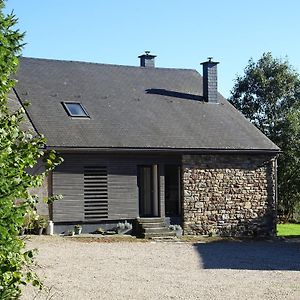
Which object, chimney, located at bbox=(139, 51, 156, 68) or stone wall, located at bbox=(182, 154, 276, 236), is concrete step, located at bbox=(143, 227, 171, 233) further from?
→ chimney, located at bbox=(139, 51, 156, 68)

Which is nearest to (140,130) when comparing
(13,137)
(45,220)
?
(45,220)

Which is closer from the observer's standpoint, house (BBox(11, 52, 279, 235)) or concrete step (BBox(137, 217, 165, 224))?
house (BBox(11, 52, 279, 235))

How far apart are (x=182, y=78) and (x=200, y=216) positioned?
7343 millimetres

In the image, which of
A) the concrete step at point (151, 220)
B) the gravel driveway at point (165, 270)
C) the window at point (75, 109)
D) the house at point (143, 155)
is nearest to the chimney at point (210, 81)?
the house at point (143, 155)

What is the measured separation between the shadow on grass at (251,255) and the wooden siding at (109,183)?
127 inches

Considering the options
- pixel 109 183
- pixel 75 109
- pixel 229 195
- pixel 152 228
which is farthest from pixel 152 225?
pixel 75 109

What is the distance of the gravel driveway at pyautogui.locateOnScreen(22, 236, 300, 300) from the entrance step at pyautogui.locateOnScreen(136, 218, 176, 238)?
132 cm

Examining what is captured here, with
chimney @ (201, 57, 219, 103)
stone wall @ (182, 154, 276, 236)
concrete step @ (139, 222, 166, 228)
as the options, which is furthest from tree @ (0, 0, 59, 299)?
chimney @ (201, 57, 219, 103)

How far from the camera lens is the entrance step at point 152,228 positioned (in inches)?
731

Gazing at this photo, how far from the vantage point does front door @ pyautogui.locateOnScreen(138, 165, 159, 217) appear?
1997 centimetres

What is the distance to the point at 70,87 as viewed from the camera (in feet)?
69.3

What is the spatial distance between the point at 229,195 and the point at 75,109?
244 inches

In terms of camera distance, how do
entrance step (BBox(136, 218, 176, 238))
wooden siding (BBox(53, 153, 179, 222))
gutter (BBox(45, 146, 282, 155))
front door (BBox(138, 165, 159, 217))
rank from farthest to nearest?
1. front door (BBox(138, 165, 159, 217))
2. entrance step (BBox(136, 218, 176, 238))
3. wooden siding (BBox(53, 153, 179, 222))
4. gutter (BBox(45, 146, 282, 155))

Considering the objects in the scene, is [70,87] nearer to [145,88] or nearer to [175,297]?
[145,88]
